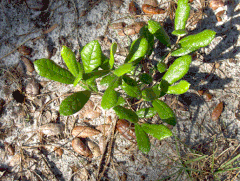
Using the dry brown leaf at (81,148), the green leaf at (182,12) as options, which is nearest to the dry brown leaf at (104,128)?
the dry brown leaf at (81,148)

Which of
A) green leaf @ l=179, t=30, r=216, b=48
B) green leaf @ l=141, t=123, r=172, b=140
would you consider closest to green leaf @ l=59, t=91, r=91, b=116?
green leaf @ l=141, t=123, r=172, b=140

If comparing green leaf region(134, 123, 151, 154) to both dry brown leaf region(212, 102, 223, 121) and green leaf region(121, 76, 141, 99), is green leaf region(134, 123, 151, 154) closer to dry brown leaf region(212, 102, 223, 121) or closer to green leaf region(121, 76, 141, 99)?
green leaf region(121, 76, 141, 99)

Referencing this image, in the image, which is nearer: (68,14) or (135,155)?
(135,155)

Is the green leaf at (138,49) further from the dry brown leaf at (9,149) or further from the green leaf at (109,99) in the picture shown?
the dry brown leaf at (9,149)

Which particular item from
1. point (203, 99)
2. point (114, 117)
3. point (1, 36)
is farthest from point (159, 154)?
point (1, 36)

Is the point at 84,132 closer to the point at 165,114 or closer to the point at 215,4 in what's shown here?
the point at 165,114

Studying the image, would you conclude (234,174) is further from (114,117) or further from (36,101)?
(36,101)

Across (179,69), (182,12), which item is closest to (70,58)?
(179,69)
